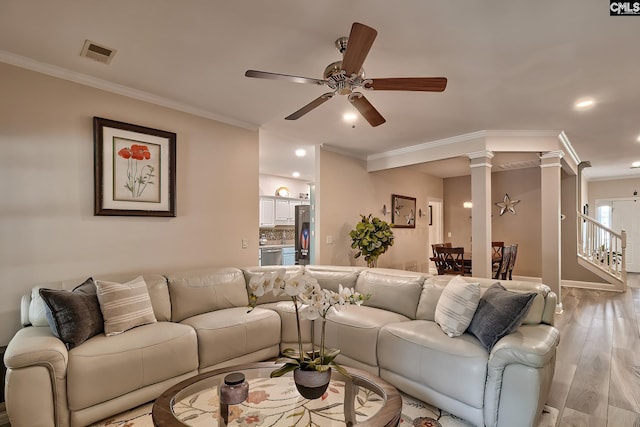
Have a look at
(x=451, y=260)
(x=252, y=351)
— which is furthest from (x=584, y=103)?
(x=252, y=351)

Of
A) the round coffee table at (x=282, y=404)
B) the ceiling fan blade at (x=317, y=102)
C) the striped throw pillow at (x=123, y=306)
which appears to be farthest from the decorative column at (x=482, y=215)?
the striped throw pillow at (x=123, y=306)

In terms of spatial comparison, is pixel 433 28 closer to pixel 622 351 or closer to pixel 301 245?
pixel 622 351

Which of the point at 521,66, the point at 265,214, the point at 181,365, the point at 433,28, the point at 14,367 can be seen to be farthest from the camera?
the point at 265,214

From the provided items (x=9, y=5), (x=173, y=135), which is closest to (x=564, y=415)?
(x=173, y=135)

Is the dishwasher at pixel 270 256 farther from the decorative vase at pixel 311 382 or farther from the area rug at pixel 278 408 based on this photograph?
the decorative vase at pixel 311 382

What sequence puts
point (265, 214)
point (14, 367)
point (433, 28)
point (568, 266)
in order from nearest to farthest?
point (14, 367), point (433, 28), point (568, 266), point (265, 214)

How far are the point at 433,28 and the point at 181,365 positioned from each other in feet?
9.71

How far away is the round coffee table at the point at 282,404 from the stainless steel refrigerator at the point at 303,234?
449 cm

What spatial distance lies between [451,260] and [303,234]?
2.88 metres

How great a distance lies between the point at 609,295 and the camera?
5867 mm

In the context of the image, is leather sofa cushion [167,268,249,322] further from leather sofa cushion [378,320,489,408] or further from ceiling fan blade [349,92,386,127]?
ceiling fan blade [349,92,386,127]

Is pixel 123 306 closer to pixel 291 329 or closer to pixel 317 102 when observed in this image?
pixel 291 329

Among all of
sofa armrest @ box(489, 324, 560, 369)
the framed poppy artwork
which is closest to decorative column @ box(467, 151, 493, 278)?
sofa armrest @ box(489, 324, 560, 369)

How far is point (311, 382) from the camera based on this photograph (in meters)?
1.74
